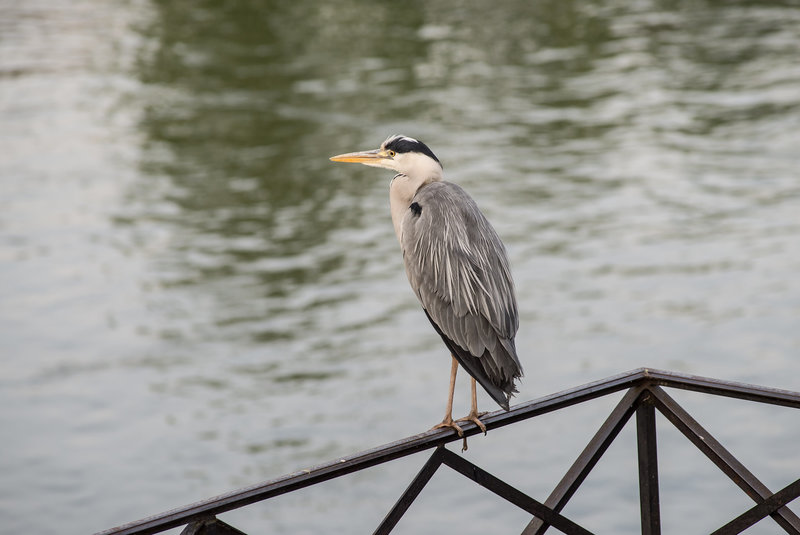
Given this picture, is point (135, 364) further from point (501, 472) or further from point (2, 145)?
point (2, 145)

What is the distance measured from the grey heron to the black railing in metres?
0.28

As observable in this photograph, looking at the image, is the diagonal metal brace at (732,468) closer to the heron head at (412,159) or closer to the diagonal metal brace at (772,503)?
the diagonal metal brace at (772,503)

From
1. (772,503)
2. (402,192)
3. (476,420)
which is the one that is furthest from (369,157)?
(772,503)

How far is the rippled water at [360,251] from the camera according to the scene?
33.4ft

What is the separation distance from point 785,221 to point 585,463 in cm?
1193

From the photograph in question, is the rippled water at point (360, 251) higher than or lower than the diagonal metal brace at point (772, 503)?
higher

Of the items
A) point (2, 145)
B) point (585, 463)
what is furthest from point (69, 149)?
point (585, 463)

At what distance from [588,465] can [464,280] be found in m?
0.92

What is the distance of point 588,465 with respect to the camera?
10.5ft

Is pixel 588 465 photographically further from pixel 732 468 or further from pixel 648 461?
pixel 732 468

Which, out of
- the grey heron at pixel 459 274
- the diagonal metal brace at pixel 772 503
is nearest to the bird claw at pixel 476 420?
the grey heron at pixel 459 274

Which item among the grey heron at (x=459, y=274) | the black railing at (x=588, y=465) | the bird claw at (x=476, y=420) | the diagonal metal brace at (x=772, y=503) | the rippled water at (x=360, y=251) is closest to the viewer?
the black railing at (x=588, y=465)

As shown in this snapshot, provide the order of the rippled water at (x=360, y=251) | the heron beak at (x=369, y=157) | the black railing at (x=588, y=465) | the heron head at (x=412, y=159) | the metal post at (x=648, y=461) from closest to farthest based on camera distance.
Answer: the black railing at (x=588, y=465) < the metal post at (x=648, y=461) < the heron head at (x=412, y=159) < the heron beak at (x=369, y=157) < the rippled water at (x=360, y=251)

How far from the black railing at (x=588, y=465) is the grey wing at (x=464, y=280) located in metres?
0.29
